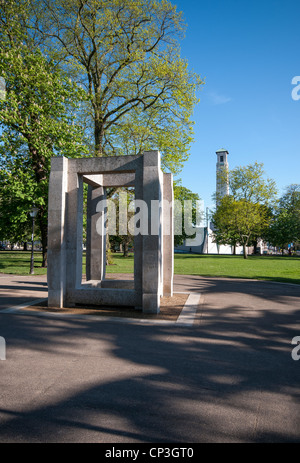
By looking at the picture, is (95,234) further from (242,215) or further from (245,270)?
(242,215)

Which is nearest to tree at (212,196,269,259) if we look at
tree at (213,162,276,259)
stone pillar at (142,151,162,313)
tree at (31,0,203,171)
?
tree at (213,162,276,259)

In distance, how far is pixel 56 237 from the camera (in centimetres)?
877

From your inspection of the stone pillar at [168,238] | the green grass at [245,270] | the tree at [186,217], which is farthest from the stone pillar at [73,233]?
the tree at [186,217]

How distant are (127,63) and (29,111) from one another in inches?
304

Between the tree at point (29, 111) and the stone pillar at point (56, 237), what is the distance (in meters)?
10.3

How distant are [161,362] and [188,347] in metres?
0.96

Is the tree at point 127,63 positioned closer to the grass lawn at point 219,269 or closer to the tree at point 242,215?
the grass lawn at point 219,269

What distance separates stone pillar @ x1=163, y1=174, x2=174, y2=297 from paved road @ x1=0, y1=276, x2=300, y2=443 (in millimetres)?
3693

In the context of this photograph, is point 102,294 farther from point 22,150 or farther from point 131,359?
point 22,150

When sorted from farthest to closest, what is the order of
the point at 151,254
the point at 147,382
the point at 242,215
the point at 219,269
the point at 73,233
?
the point at 242,215 < the point at 219,269 < the point at 73,233 < the point at 151,254 < the point at 147,382

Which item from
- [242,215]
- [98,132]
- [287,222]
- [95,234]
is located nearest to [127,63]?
[98,132]

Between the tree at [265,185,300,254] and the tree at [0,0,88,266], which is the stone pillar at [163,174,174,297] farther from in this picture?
the tree at [265,185,300,254]

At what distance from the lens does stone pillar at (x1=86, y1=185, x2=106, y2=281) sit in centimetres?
1128

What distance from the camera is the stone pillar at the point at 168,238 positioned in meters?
11.0
